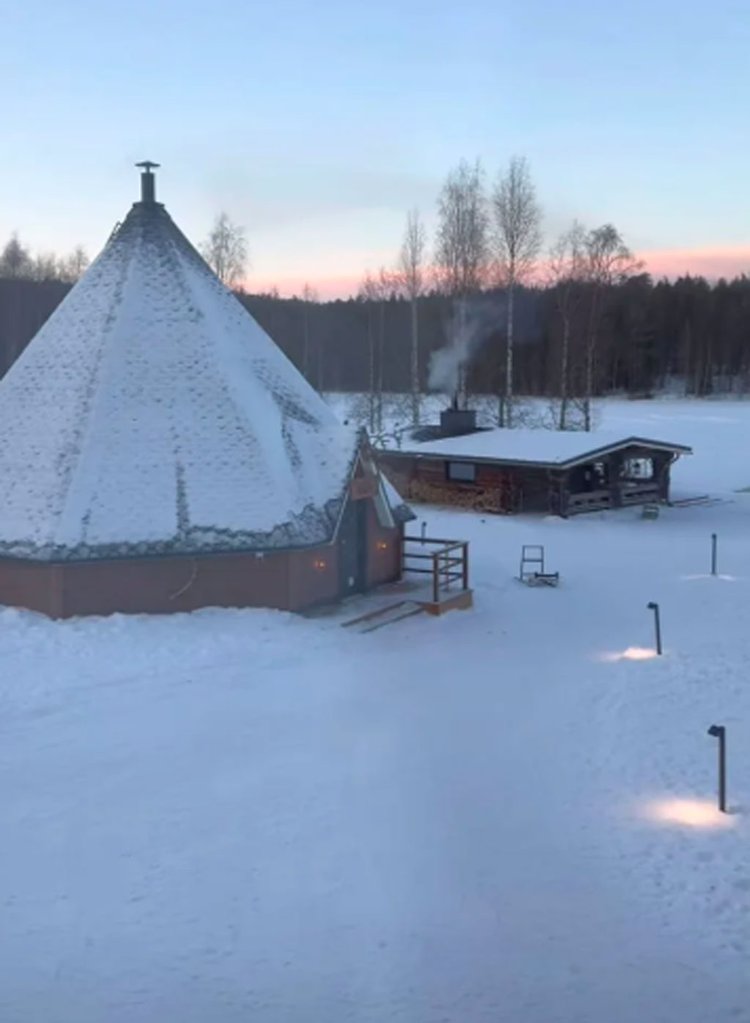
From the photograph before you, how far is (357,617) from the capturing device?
17453mm

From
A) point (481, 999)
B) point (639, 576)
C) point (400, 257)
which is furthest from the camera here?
point (400, 257)

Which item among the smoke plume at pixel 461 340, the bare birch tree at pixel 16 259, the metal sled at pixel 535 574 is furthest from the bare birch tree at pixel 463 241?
the bare birch tree at pixel 16 259

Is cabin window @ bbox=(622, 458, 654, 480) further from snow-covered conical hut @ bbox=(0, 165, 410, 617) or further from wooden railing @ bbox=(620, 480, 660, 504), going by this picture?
snow-covered conical hut @ bbox=(0, 165, 410, 617)

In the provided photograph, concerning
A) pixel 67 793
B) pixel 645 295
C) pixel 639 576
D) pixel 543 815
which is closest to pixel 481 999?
pixel 543 815

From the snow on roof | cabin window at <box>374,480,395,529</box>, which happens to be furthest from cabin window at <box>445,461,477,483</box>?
cabin window at <box>374,480,395,529</box>

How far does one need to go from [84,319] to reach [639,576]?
1261 cm

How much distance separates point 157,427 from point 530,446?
18.1 m

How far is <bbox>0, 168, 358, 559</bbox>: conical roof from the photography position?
659 inches

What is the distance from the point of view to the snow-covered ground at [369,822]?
730 centimetres

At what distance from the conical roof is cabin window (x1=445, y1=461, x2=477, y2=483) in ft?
45.1

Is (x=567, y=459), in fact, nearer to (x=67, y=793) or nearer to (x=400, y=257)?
(x=400, y=257)

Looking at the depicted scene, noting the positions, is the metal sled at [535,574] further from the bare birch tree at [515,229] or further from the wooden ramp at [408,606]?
the bare birch tree at [515,229]

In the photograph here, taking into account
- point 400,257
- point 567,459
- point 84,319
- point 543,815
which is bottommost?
point 543,815

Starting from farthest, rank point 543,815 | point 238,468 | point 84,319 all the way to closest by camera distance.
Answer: point 84,319 → point 238,468 → point 543,815
